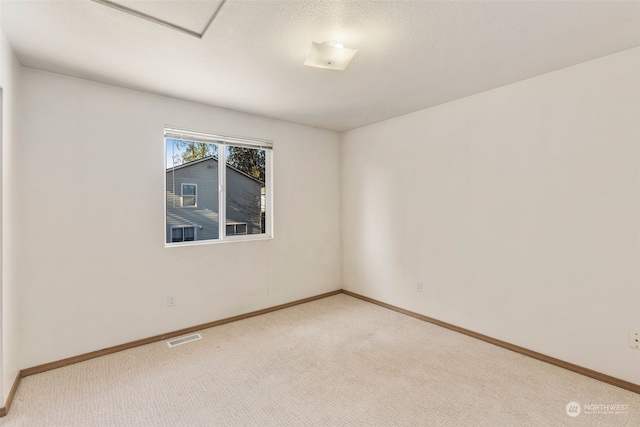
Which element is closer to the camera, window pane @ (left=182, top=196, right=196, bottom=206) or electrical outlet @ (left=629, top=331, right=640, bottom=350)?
electrical outlet @ (left=629, top=331, right=640, bottom=350)

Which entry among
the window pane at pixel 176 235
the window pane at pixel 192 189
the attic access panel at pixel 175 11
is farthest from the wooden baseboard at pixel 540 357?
the attic access panel at pixel 175 11

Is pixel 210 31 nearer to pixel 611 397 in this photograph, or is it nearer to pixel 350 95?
pixel 350 95

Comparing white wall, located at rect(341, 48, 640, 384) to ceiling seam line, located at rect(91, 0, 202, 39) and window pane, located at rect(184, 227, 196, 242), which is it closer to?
window pane, located at rect(184, 227, 196, 242)

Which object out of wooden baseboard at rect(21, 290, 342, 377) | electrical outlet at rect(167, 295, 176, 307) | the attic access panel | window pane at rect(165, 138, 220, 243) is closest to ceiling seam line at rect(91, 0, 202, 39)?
the attic access panel

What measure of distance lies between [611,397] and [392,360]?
4.77 ft

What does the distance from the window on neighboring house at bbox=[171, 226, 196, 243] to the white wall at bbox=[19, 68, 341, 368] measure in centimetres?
12

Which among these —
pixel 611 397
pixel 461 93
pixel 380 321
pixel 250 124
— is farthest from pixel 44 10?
pixel 611 397

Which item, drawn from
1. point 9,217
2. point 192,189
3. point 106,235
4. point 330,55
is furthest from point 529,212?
point 9,217

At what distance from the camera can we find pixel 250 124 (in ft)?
11.9

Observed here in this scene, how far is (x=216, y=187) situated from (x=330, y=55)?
6.68 feet

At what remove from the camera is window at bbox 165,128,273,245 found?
3160 millimetres

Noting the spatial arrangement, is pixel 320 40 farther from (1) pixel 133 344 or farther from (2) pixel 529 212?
(1) pixel 133 344

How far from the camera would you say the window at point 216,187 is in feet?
10.4

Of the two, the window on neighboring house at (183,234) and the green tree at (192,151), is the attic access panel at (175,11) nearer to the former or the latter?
the green tree at (192,151)
